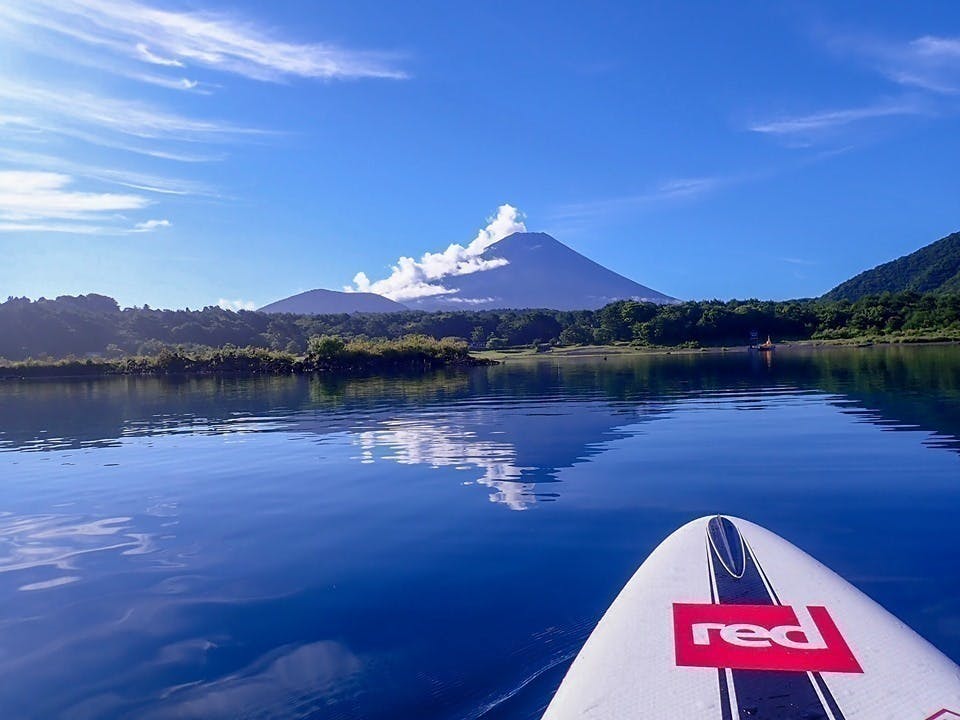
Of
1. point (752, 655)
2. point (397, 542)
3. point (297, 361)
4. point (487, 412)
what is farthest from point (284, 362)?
point (752, 655)

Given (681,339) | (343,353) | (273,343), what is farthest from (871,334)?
(273,343)

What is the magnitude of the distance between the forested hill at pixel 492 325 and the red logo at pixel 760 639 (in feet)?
269

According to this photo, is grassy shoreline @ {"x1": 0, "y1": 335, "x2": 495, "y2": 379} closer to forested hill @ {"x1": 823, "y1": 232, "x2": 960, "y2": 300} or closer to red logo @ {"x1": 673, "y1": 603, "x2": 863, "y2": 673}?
red logo @ {"x1": 673, "y1": 603, "x2": 863, "y2": 673}

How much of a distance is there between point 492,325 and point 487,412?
101932 mm

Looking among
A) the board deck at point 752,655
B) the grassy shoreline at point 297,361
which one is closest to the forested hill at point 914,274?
the grassy shoreline at point 297,361

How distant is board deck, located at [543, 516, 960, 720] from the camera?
3.83m

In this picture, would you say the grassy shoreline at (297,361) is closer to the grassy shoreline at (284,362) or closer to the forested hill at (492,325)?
the grassy shoreline at (284,362)

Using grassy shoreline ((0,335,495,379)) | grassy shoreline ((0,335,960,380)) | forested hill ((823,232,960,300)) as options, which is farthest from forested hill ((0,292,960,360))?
forested hill ((823,232,960,300))

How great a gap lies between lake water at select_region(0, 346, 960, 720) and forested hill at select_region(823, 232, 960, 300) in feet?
462

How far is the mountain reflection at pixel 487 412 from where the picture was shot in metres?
15.5

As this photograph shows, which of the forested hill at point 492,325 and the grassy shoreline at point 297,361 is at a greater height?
the forested hill at point 492,325

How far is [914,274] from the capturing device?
154 m

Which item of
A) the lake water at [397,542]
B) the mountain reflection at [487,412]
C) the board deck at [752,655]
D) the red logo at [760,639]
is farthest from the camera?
the mountain reflection at [487,412]

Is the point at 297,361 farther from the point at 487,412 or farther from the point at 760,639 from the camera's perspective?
the point at 760,639
